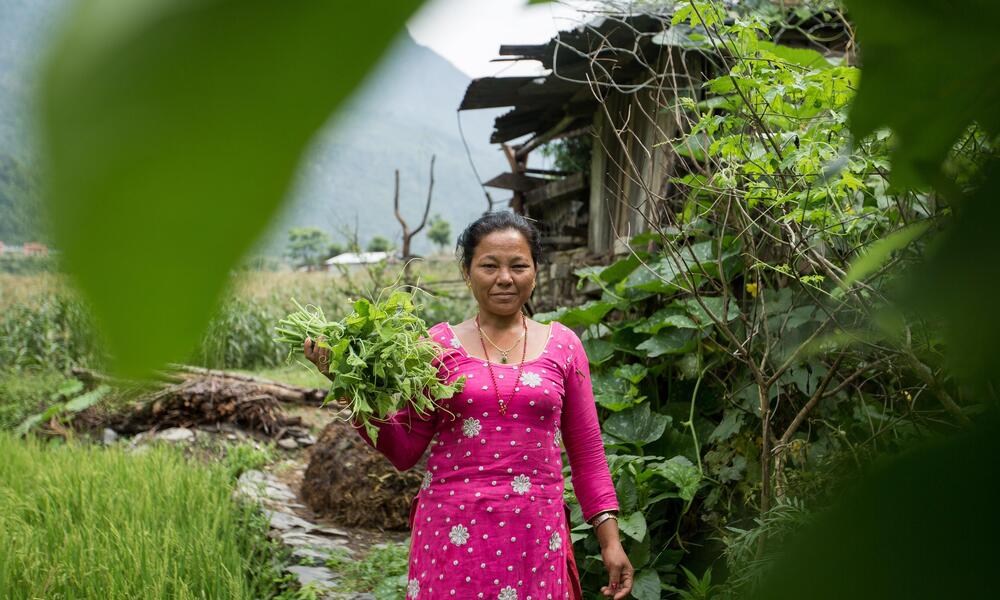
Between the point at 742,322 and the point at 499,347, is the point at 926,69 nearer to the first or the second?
the point at 499,347

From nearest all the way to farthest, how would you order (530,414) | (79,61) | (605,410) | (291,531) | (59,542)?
1. (79,61)
2. (530,414)
3. (59,542)
4. (605,410)
5. (291,531)

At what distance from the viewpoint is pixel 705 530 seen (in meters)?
3.33

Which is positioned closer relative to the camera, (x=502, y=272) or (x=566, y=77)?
(x=502, y=272)

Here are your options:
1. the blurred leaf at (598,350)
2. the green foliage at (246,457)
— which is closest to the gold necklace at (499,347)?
the blurred leaf at (598,350)

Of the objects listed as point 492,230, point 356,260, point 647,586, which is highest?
point 356,260

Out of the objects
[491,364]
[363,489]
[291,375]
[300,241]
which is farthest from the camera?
[291,375]

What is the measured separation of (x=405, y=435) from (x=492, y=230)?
69 centimetres

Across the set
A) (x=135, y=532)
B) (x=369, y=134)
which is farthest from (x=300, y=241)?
(x=135, y=532)

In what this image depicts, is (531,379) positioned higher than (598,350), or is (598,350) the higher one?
(598,350)

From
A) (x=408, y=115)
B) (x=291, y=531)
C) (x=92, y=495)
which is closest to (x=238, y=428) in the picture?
(x=291, y=531)

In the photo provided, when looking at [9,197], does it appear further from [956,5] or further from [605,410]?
[605,410]

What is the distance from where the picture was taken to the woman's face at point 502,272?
245 cm

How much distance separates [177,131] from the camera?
0.42ft

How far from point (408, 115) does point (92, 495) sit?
384 cm
